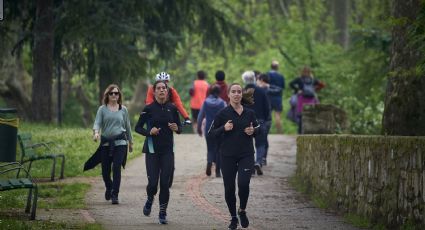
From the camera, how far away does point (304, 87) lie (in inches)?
1089

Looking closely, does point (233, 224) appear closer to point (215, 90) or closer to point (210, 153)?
point (210, 153)

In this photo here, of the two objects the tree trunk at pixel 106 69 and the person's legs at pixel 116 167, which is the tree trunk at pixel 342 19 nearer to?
the tree trunk at pixel 106 69

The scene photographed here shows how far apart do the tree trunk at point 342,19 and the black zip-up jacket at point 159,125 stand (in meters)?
35.2

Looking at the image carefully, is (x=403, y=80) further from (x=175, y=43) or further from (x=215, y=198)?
(x=175, y=43)

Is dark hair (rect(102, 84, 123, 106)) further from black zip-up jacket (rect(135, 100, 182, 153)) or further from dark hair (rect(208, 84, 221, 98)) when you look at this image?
dark hair (rect(208, 84, 221, 98))

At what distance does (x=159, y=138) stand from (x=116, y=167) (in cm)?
201

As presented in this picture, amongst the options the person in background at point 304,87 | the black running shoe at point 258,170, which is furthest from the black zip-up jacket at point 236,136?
the person in background at point 304,87

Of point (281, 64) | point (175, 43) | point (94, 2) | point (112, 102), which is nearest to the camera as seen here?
point (112, 102)

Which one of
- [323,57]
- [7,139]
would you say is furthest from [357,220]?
[323,57]

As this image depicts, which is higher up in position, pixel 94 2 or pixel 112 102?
pixel 94 2

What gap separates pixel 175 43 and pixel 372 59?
5883mm

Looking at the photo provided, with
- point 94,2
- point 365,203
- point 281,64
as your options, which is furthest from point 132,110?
point 365,203

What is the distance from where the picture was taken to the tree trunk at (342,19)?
4862 centimetres

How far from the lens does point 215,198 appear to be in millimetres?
16484
